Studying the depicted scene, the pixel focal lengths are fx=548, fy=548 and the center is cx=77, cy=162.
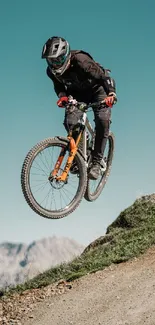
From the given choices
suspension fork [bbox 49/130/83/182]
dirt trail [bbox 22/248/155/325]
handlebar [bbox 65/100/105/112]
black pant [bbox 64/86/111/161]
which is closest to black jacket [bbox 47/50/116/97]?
black pant [bbox 64/86/111/161]

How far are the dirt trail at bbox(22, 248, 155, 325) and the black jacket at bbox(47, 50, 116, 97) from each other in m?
3.79

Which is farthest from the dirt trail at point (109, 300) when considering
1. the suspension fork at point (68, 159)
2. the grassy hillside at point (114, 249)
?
the suspension fork at point (68, 159)

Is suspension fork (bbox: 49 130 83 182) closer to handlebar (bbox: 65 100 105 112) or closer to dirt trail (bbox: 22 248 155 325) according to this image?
handlebar (bbox: 65 100 105 112)

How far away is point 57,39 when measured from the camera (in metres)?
10.9

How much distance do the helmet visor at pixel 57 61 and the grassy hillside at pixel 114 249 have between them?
13.4 feet

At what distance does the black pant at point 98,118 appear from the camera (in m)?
11.9

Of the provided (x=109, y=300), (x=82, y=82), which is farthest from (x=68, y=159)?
(x=109, y=300)

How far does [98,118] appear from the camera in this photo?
12398 millimetres

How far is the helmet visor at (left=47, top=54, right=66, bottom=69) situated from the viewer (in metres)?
10.9

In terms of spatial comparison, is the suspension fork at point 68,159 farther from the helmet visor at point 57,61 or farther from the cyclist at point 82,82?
the helmet visor at point 57,61

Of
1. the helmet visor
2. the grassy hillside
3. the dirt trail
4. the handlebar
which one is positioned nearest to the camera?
the dirt trail

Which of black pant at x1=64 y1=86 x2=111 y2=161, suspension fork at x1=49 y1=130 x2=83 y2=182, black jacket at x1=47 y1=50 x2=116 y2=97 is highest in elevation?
black jacket at x1=47 y1=50 x2=116 y2=97

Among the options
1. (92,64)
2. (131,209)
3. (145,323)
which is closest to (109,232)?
(131,209)

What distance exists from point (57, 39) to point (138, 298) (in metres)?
5.26
